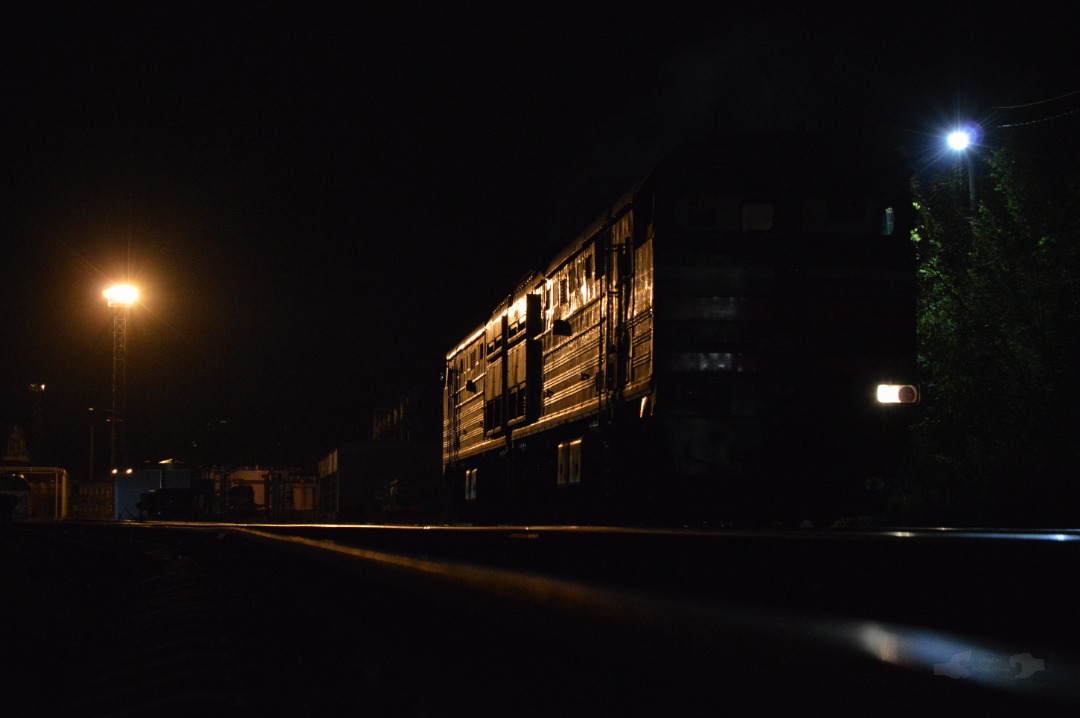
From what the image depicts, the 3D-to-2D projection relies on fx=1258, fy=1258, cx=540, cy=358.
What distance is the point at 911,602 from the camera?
3684 mm

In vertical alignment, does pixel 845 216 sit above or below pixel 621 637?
above

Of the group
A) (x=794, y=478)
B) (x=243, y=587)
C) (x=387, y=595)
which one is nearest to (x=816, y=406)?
(x=794, y=478)

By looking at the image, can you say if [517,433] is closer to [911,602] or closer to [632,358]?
[632,358]

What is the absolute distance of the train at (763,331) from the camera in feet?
42.3

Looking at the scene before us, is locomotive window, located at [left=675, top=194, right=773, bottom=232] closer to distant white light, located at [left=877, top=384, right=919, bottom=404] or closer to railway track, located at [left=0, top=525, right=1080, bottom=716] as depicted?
distant white light, located at [left=877, top=384, right=919, bottom=404]

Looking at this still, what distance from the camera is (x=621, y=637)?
1.95 meters

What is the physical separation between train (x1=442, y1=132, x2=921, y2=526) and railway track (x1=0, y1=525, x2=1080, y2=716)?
568 cm

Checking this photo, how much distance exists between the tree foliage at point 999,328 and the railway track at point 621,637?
1678cm

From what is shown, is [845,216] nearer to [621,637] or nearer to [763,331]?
[763,331]

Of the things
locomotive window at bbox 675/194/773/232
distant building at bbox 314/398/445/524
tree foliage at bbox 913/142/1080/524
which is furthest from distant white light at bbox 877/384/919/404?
distant building at bbox 314/398/445/524

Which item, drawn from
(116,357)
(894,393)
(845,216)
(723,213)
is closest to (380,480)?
(116,357)

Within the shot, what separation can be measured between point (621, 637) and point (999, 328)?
2416 cm

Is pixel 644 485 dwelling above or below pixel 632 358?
A: below

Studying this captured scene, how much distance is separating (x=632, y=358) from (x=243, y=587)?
678 cm
